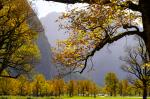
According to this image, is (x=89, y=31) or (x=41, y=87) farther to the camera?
(x=41, y=87)

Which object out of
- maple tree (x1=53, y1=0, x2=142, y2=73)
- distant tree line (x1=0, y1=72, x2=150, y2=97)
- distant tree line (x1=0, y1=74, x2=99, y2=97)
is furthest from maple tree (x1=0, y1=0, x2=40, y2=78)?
distant tree line (x1=0, y1=74, x2=99, y2=97)

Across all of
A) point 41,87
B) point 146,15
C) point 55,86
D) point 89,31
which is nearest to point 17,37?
point 89,31

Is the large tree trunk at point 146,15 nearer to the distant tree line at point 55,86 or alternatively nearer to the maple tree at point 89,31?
the maple tree at point 89,31

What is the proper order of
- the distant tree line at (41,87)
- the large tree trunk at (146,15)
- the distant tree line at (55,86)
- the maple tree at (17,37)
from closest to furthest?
1. the large tree trunk at (146,15)
2. the maple tree at (17,37)
3. the distant tree line at (55,86)
4. the distant tree line at (41,87)

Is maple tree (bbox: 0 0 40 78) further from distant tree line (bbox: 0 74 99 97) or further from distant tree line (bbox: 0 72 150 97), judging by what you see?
distant tree line (bbox: 0 74 99 97)

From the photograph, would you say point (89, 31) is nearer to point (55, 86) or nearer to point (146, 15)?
point (146, 15)

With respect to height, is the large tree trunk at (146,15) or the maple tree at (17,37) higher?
the maple tree at (17,37)

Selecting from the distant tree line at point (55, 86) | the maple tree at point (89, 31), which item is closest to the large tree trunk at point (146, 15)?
the maple tree at point (89, 31)

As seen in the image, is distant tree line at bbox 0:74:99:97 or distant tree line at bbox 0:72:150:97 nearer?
distant tree line at bbox 0:72:150:97

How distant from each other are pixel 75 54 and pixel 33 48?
23.6 meters

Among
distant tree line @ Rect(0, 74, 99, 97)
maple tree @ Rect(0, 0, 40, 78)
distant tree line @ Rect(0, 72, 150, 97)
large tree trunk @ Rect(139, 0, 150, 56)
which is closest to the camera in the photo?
large tree trunk @ Rect(139, 0, 150, 56)

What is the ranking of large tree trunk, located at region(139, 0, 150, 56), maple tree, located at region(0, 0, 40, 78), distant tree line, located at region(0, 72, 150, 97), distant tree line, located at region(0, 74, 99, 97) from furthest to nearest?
1. distant tree line, located at region(0, 74, 99, 97)
2. distant tree line, located at region(0, 72, 150, 97)
3. maple tree, located at region(0, 0, 40, 78)
4. large tree trunk, located at region(139, 0, 150, 56)

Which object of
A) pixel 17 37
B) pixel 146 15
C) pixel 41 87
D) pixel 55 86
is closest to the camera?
pixel 146 15

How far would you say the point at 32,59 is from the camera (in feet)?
116
